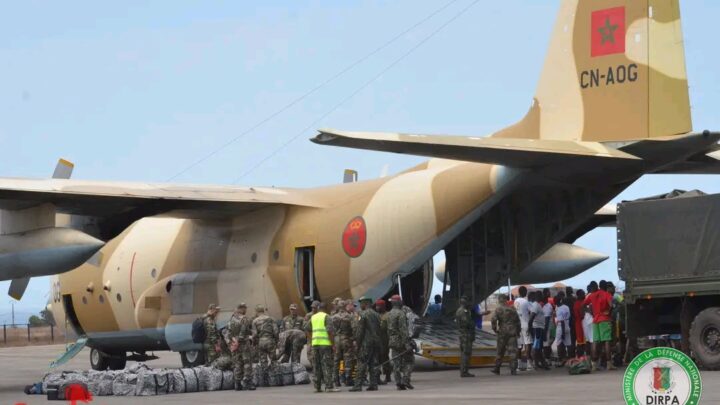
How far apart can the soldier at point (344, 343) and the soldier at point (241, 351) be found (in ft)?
5.47

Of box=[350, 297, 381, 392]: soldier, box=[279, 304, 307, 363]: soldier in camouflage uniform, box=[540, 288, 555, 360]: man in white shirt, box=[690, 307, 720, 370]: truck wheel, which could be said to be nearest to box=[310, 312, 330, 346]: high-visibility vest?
box=[350, 297, 381, 392]: soldier

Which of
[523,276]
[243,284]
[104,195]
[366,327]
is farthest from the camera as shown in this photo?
[523,276]

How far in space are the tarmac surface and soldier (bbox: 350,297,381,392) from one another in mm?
366

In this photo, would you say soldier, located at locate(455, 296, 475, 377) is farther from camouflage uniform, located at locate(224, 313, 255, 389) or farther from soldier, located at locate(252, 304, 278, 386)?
camouflage uniform, located at locate(224, 313, 255, 389)

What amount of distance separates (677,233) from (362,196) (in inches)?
257

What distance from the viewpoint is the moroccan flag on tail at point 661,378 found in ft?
29.4

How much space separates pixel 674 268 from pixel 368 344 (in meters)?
5.31

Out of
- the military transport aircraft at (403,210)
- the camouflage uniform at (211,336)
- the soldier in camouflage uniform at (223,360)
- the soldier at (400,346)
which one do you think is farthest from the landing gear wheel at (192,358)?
the soldier at (400,346)

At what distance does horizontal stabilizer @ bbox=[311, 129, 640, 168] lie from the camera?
1764 cm

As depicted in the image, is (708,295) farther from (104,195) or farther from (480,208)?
(104,195)

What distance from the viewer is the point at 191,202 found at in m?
24.2

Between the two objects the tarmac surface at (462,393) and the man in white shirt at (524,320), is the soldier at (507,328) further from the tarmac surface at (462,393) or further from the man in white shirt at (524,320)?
the man in white shirt at (524,320)

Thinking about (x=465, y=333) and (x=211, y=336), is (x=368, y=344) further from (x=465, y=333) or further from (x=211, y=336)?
(x=211, y=336)

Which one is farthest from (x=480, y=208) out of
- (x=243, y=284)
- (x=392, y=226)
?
(x=243, y=284)
